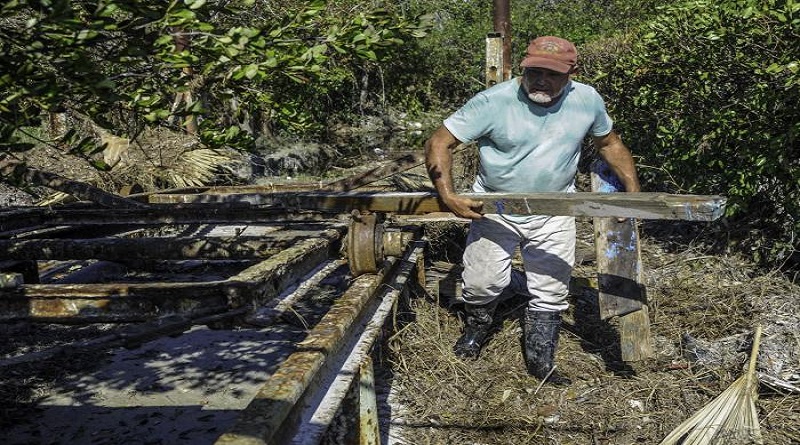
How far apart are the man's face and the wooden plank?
68 centimetres

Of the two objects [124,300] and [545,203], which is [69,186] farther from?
[545,203]

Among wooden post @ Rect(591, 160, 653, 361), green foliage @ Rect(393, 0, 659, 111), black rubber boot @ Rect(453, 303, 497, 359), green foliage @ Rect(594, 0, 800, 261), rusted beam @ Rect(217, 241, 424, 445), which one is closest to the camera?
rusted beam @ Rect(217, 241, 424, 445)

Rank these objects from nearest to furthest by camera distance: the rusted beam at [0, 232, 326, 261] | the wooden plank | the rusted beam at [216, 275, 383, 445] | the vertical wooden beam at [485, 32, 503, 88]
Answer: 1. the rusted beam at [216, 275, 383, 445]
2. the wooden plank
3. the rusted beam at [0, 232, 326, 261]
4. the vertical wooden beam at [485, 32, 503, 88]

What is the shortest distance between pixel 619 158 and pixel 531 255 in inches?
32.1

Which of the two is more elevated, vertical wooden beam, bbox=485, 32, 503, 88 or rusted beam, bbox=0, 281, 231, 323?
vertical wooden beam, bbox=485, 32, 503, 88

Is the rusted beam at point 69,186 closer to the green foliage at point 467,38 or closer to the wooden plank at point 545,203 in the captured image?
the wooden plank at point 545,203

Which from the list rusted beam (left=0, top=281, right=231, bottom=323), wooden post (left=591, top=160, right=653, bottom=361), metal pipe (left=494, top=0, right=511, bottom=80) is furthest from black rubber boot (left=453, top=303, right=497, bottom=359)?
metal pipe (left=494, top=0, right=511, bottom=80)

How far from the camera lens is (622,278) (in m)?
4.47

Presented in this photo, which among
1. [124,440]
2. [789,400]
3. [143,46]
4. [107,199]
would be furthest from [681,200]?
[107,199]

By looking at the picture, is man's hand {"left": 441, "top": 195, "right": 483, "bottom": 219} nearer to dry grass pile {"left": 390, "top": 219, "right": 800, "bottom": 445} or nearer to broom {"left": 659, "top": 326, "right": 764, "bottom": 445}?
dry grass pile {"left": 390, "top": 219, "right": 800, "bottom": 445}

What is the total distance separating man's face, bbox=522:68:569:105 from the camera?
394 cm

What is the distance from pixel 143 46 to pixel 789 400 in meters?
3.58

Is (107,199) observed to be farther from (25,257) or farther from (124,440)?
(124,440)

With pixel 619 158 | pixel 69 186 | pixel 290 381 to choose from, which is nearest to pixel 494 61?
pixel 619 158
